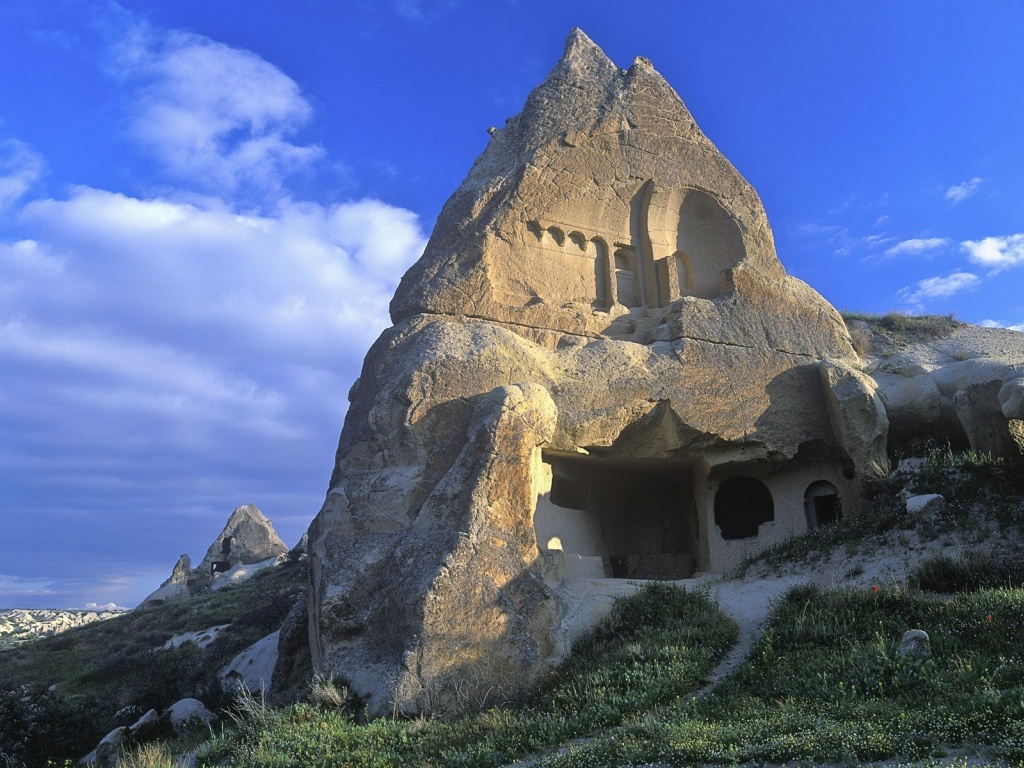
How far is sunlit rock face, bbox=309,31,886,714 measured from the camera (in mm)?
10555

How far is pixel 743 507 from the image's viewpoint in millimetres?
16938

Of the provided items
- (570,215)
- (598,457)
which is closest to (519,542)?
(598,457)

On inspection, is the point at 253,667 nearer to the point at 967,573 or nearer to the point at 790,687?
the point at 790,687

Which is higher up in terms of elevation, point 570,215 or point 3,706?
point 570,215

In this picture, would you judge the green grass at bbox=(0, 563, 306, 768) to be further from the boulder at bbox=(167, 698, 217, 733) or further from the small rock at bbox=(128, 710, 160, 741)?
the small rock at bbox=(128, 710, 160, 741)

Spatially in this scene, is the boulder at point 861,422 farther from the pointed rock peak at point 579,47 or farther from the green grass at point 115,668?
the green grass at point 115,668

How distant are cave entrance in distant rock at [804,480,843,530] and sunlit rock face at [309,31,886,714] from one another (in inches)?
1.7

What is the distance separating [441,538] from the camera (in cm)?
1077

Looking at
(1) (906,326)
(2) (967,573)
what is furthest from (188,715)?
(1) (906,326)

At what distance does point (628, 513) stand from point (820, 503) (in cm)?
351

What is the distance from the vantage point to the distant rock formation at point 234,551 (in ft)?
116

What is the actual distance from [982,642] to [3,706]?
42.2ft

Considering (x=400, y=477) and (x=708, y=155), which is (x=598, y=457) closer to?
(x=400, y=477)

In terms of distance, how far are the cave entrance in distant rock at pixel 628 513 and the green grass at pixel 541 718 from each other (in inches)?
158
